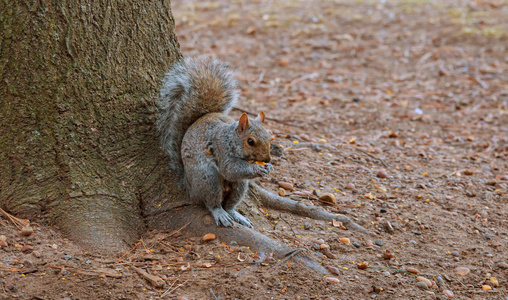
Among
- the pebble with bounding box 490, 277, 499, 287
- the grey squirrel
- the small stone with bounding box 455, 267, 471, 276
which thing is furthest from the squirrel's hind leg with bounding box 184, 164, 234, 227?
the pebble with bounding box 490, 277, 499, 287

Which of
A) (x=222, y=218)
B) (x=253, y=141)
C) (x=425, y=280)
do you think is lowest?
(x=425, y=280)

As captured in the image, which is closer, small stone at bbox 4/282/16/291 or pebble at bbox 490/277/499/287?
small stone at bbox 4/282/16/291

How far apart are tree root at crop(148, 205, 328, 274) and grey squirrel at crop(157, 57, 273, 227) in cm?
5

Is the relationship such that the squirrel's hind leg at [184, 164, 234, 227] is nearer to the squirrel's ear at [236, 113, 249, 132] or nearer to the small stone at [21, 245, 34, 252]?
the squirrel's ear at [236, 113, 249, 132]

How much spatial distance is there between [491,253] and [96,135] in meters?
2.34

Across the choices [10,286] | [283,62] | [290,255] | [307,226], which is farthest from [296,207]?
[283,62]

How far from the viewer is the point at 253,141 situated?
2762mm

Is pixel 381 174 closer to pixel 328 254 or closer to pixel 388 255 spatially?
pixel 388 255

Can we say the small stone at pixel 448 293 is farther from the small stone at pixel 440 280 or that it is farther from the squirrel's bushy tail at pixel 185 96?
the squirrel's bushy tail at pixel 185 96

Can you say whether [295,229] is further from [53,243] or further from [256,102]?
[256,102]

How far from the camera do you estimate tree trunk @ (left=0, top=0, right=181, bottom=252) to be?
248 cm

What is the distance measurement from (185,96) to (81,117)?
604 millimetres

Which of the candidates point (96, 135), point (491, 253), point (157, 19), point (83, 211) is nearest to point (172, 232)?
point (83, 211)

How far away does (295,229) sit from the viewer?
2.92 metres
